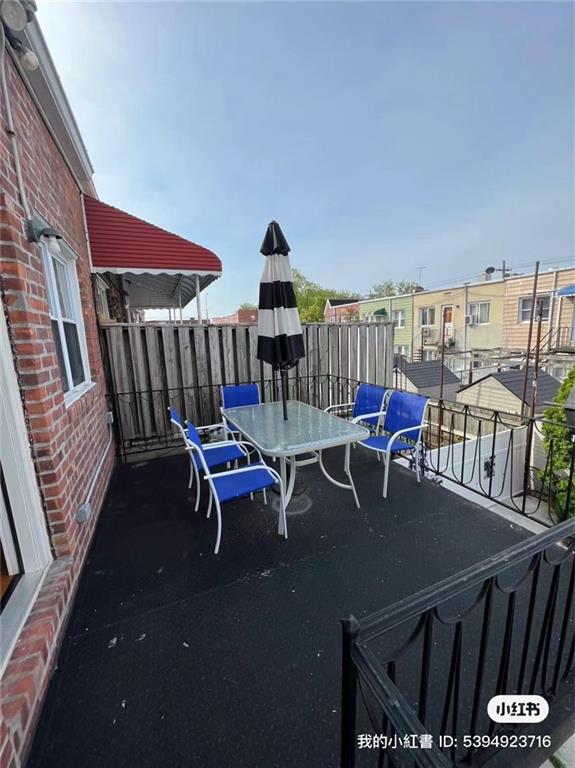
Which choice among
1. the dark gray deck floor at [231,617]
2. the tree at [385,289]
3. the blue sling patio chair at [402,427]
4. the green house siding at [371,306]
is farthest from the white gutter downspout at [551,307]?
the tree at [385,289]

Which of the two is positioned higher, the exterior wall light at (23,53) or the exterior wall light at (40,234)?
the exterior wall light at (23,53)

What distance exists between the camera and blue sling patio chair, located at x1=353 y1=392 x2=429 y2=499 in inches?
123

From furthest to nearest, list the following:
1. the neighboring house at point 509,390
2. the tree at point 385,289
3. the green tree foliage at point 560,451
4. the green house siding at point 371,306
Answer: the tree at point 385,289
the green house siding at point 371,306
the neighboring house at point 509,390
the green tree foliage at point 560,451

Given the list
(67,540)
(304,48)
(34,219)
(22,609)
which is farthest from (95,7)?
(22,609)

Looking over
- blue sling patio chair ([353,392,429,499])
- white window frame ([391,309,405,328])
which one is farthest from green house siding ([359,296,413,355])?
blue sling patio chair ([353,392,429,499])

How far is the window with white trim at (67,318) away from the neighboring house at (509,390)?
9396 millimetres

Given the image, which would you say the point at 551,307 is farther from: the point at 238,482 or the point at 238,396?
the point at 238,482

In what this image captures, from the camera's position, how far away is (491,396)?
10281 millimetres

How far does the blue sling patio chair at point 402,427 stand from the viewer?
3.12m

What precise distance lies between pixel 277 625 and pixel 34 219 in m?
2.78

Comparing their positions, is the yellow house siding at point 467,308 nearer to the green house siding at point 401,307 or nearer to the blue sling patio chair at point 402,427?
the green house siding at point 401,307

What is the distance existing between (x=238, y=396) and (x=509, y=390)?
28.9ft

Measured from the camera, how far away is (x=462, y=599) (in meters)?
1.94

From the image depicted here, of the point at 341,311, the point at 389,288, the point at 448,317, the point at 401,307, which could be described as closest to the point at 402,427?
the point at 448,317
